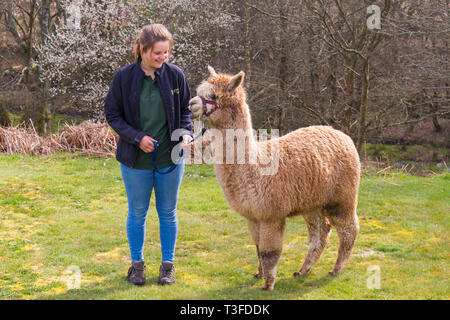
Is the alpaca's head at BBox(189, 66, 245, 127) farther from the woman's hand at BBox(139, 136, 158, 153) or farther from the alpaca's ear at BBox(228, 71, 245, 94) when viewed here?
the woman's hand at BBox(139, 136, 158, 153)

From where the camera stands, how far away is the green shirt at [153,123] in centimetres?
379

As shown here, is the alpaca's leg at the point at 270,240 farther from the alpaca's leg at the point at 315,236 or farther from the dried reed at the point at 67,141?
the dried reed at the point at 67,141

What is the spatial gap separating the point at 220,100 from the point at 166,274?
173 centimetres

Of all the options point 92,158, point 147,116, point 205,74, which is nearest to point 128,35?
point 205,74

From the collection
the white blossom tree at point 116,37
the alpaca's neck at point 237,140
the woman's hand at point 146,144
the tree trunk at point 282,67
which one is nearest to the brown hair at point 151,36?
the woman's hand at point 146,144

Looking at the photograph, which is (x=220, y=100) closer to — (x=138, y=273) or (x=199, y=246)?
(x=138, y=273)

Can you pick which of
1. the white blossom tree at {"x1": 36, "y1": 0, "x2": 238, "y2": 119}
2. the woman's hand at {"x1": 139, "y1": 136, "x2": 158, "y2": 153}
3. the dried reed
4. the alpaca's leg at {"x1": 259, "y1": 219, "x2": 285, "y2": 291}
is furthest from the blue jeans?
the white blossom tree at {"x1": 36, "y1": 0, "x2": 238, "y2": 119}

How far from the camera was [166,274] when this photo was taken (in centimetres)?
422

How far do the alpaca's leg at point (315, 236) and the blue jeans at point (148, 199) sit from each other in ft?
4.48

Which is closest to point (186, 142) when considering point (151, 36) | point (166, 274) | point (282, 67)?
point (151, 36)

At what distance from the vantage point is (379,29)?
9867 millimetres

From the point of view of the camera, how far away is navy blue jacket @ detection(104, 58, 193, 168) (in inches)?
146

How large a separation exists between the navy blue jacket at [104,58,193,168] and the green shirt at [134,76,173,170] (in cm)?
5
